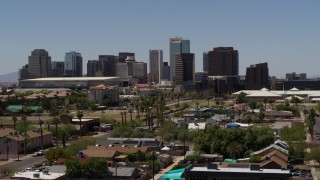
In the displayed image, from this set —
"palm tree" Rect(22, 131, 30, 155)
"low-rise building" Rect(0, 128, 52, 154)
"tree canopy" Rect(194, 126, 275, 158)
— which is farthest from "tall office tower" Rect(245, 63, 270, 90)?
"palm tree" Rect(22, 131, 30, 155)

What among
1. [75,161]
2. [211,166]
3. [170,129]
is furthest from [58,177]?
[170,129]

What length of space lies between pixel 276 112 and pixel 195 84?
90.3 meters

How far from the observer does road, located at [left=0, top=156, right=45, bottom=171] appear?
51.0 meters

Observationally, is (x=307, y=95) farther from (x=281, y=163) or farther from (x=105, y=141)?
(x=281, y=163)

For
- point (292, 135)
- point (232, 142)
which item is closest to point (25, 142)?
point (232, 142)

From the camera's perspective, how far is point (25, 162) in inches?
2133

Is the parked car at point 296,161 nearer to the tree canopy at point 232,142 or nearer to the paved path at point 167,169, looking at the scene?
the tree canopy at point 232,142

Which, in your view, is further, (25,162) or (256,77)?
(256,77)

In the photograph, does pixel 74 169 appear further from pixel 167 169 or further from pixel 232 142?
pixel 232 142

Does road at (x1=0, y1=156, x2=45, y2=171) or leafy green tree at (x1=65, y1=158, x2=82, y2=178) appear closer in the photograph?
leafy green tree at (x1=65, y1=158, x2=82, y2=178)

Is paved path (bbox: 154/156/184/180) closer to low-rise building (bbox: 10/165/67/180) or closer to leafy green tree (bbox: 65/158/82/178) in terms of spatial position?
leafy green tree (bbox: 65/158/82/178)

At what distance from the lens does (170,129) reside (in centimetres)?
7175

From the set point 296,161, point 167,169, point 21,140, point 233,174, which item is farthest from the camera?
point 21,140

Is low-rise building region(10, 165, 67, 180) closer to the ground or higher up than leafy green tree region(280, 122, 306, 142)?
closer to the ground
